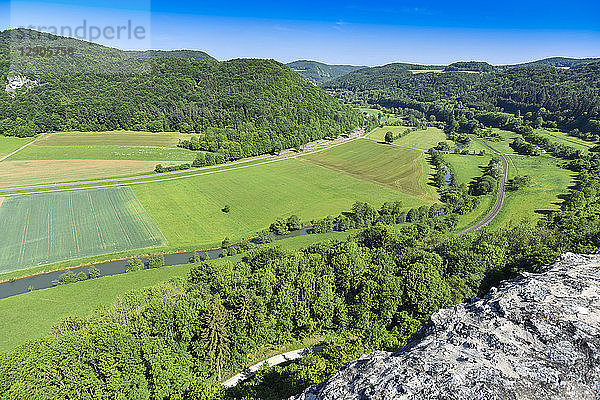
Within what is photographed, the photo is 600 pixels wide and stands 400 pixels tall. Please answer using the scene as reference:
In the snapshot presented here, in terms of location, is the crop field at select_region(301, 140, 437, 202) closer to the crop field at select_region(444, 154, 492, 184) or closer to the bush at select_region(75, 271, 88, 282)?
the crop field at select_region(444, 154, 492, 184)

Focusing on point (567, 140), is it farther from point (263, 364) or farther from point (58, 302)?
point (58, 302)

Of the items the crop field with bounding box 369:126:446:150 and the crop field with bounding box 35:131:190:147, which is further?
the crop field with bounding box 369:126:446:150

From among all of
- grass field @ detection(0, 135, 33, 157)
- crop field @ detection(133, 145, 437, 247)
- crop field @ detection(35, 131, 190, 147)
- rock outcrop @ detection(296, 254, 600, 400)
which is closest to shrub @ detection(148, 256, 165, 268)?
crop field @ detection(133, 145, 437, 247)

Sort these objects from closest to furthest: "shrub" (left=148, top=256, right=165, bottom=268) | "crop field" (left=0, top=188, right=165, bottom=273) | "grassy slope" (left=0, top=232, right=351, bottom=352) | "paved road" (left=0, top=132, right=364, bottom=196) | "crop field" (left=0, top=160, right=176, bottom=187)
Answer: "grassy slope" (left=0, top=232, right=351, bottom=352) → "shrub" (left=148, top=256, right=165, bottom=268) → "crop field" (left=0, top=188, right=165, bottom=273) → "paved road" (left=0, top=132, right=364, bottom=196) → "crop field" (left=0, top=160, right=176, bottom=187)

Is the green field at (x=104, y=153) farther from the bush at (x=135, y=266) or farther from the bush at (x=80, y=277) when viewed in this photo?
the bush at (x=80, y=277)

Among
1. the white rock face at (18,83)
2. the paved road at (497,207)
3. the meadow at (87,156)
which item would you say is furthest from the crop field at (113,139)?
the paved road at (497,207)

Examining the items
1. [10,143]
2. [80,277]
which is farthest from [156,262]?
[10,143]
